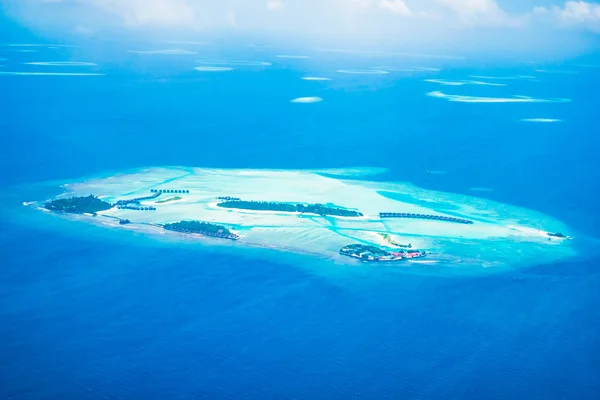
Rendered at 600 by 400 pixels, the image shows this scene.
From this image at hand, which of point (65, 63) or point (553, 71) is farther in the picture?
point (553, 71)

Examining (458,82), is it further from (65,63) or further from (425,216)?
(425,216)

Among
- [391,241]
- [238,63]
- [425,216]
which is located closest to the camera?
[391,241]

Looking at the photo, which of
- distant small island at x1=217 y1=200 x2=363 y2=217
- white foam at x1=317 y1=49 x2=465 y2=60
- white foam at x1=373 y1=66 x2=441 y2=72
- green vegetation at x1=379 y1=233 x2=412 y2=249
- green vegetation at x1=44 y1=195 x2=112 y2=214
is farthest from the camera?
white foam at x1=317 y1=49 x2=465 y2=60

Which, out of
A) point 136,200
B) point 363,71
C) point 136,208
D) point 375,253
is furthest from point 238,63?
point 375,253

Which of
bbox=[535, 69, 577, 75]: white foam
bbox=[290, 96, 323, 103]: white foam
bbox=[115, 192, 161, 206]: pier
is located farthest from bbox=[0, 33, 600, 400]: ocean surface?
bbox=[535, 69, 577, 75]: white foam

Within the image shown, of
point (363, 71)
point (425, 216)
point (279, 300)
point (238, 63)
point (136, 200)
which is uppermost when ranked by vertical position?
point (238, 63)

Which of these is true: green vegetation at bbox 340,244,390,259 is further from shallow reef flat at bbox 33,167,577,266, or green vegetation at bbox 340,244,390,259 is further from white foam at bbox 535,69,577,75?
white foam at bbox 535,69,577,75
